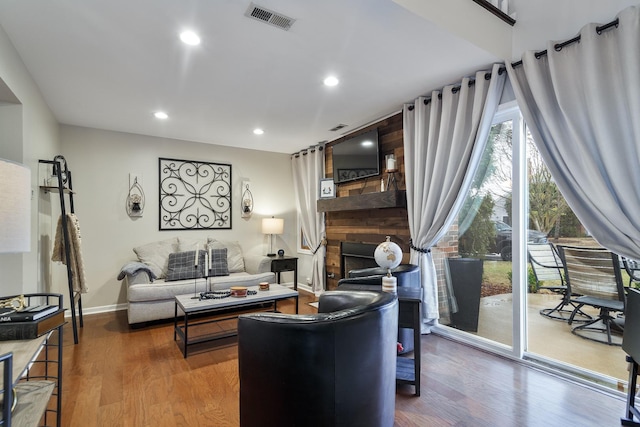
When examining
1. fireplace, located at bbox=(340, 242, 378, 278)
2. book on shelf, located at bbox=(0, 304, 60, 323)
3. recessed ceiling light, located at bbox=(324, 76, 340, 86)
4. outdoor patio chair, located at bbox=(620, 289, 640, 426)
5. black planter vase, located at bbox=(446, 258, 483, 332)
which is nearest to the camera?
book on shelf, located at bbox=(0, 304, 60, 323)

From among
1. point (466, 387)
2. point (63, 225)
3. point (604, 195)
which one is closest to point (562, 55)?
point (604, 195)

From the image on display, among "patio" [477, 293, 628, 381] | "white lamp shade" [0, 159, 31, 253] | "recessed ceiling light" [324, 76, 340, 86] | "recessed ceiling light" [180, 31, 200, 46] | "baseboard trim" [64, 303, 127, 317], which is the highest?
"recessed ceiling light" [180, 31, 200, 46]

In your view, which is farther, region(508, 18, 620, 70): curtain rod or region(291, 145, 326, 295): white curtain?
region(291, 145, 326, 295): white curtain

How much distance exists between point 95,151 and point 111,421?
3586 millimetres

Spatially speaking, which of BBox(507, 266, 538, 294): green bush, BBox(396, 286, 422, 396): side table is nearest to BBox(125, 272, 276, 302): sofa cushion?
BBox(396, 286, 422, 396): side table

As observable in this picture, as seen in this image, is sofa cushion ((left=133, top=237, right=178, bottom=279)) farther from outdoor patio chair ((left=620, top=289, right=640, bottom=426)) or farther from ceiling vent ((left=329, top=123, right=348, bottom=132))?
outdoor patio chair ((left=620, top=289, right=640, bottom=426))

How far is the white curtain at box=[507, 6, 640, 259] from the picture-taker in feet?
6.14

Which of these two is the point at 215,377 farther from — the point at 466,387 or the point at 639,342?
the point at 639,342

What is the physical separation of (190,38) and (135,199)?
118 inches

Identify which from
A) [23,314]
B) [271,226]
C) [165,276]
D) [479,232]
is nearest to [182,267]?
[165,276]

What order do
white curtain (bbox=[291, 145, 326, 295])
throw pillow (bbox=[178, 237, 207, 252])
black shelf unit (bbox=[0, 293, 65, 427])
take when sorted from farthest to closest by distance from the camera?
white curtain (bbox=[291, 145, 326, 295]), throw pillow (bbox=[178, 237, 207, 252]), black shelf unit (bbox=[0, 293, 65, 427])

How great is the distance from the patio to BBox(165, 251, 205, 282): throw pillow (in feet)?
10.9

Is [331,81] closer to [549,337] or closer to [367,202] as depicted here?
[367,202]

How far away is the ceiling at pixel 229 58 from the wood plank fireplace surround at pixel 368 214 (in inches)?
18.1
